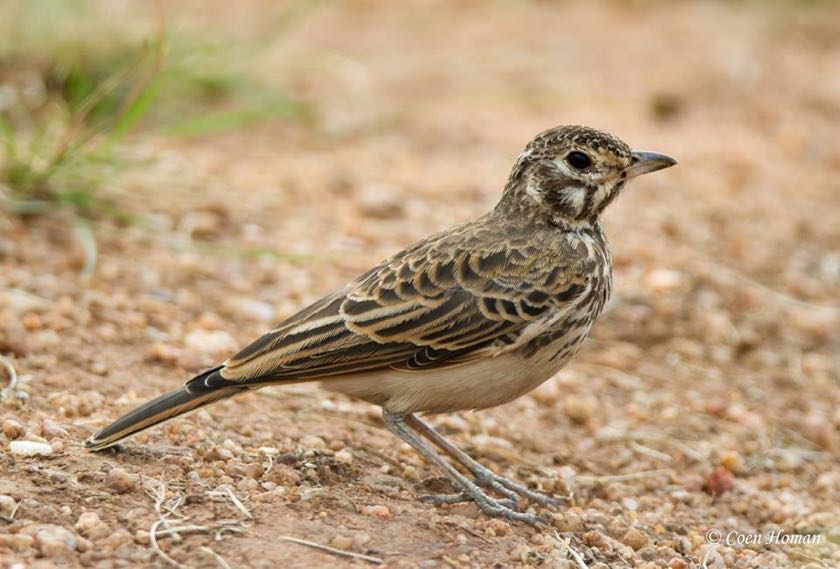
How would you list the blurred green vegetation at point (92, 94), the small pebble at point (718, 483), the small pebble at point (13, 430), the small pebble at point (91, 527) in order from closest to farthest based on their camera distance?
the small pebble at point (91, 527), the small pebble at point (13, 430), the small pebble at point (718, 483), the blurred green vegetation at point (92, 94)

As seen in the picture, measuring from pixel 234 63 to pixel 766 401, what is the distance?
5382 mm

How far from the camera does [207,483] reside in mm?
5023

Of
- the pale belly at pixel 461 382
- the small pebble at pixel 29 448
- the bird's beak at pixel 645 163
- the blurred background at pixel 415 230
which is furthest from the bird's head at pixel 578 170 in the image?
the small pebble at pixel 29 448

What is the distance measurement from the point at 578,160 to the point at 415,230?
2.99m

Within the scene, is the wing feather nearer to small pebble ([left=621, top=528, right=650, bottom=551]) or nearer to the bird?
the bird

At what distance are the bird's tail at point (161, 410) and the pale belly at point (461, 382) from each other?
548 mm

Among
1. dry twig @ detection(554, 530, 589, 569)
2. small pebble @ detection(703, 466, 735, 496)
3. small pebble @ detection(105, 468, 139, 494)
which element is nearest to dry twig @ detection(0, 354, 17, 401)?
small pebble @ detection(105, 468, 139, 494)

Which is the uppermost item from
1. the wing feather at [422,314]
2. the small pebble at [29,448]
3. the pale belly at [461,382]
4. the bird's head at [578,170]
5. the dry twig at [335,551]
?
the bird's head at [578,170]

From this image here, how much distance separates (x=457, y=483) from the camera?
5445 millimetres

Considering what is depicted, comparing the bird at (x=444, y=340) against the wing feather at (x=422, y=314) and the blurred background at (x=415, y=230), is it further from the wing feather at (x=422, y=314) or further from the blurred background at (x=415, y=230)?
the blurred background at (x=415, y=230)

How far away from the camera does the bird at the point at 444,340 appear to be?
5250mm

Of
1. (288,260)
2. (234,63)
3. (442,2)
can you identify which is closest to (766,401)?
(288,260)

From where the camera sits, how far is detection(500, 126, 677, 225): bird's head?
585 cm

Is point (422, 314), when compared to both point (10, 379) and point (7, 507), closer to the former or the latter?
point (7, 507)
